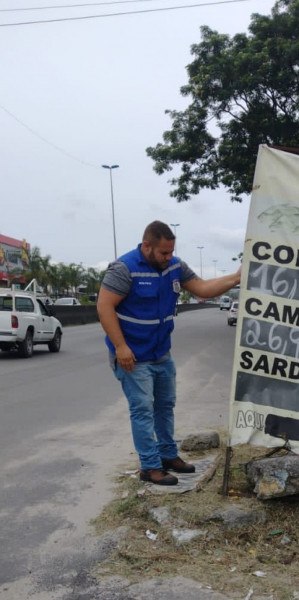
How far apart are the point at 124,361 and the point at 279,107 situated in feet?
54.8

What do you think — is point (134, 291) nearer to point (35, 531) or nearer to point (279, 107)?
point (35, 531)

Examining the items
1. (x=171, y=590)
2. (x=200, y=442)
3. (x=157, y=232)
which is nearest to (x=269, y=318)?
(x=157, y=232)

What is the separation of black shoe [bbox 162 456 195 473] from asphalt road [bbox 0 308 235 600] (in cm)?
52

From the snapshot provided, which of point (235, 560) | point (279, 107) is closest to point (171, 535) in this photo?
point (235, 560)

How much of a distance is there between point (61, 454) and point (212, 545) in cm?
286

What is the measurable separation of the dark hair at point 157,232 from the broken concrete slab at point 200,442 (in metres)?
2.02

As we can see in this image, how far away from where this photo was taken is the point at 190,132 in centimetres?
2105

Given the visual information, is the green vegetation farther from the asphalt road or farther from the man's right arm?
the man's right arm

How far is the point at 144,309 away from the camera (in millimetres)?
4461

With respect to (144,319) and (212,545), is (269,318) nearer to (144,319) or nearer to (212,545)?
(144,319)

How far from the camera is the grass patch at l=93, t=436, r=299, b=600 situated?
10.8ft

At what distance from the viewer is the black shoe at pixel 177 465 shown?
473 centimetres

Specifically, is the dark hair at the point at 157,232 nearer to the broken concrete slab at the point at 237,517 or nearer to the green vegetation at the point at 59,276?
the broken concrete slab at the point at 237,517

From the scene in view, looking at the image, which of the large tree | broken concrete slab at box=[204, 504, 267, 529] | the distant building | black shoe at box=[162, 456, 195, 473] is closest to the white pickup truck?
the large tree
